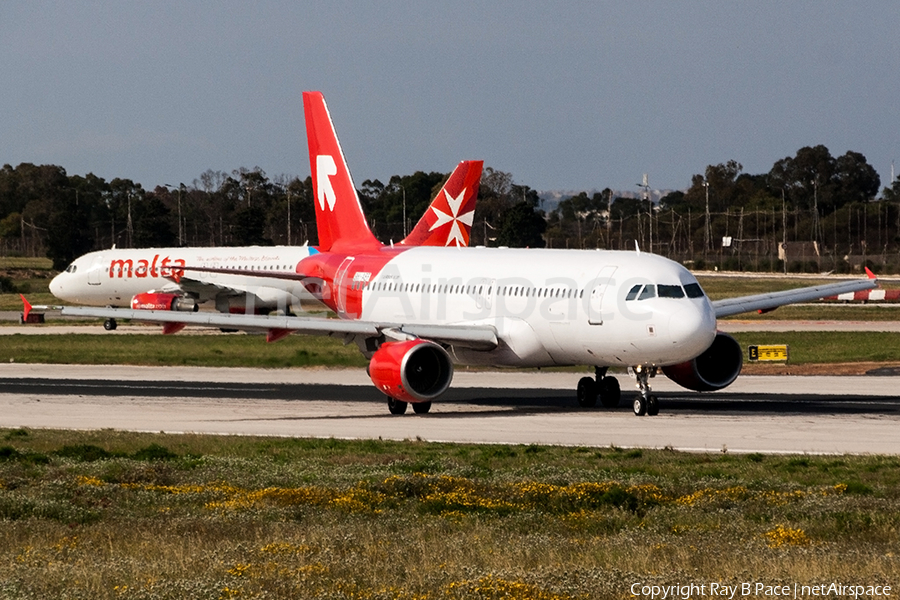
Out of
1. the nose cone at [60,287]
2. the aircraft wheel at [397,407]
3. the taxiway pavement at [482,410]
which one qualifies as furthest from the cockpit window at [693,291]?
the nose cone at [60,287]

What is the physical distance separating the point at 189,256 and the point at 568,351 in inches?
1929

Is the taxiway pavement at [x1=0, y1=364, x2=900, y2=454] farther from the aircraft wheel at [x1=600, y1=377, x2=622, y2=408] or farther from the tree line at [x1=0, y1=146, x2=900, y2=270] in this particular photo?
the tree line at [x1=0, y1=146, x2=900, y2=270]

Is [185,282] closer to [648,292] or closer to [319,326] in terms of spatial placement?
[319,326]

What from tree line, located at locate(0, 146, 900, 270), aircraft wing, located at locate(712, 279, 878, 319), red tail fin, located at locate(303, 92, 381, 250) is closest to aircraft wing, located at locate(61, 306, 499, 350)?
aircraft wing, located at locate(712, 279, 878, 319)

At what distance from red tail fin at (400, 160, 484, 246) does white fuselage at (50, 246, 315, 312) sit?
15.4 meters

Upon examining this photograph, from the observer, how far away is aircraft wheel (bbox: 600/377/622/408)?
117 ft

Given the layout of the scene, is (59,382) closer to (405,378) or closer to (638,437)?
(405,378)

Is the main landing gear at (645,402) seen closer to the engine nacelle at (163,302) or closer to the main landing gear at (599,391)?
the main landing gear at (599,391)

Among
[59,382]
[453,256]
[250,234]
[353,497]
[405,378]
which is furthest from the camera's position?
[250,234]

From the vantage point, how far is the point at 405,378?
32688 millimetres

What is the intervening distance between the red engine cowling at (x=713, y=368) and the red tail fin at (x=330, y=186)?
1387 centimetres

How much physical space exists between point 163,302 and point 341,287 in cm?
3412

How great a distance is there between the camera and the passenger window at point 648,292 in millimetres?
31688

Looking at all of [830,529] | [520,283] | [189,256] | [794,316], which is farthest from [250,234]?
[830,529]
